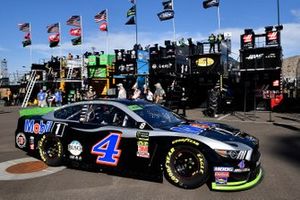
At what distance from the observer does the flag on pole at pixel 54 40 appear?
32.0 metres

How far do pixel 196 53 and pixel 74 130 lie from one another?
1705cm

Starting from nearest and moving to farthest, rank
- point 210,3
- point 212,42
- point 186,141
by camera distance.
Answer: point 186,141, point 212,42, point 210,3

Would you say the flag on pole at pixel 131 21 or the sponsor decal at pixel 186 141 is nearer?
the sponsor decal at pixel 186 141

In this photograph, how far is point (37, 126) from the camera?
7.52 metres

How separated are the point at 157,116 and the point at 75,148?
1.70 meters

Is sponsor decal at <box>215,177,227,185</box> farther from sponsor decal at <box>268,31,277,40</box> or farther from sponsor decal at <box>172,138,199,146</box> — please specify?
sponsor decal at <box>268,31,277,40</box>

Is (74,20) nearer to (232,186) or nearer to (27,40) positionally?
(27,40)

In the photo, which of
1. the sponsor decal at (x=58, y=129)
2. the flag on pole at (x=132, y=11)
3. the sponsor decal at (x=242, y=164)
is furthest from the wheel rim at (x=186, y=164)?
the flag on pole at (x=132, y=11)

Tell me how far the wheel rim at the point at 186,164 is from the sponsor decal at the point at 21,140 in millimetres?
3713

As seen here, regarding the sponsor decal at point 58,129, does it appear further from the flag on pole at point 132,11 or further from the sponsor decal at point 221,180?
the flag on pole at point 132,11

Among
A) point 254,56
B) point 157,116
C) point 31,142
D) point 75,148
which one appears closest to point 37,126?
point 31,142

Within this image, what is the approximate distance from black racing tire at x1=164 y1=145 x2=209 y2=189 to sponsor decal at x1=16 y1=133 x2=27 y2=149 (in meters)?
3.55

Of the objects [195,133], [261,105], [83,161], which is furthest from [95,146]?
[261,105]

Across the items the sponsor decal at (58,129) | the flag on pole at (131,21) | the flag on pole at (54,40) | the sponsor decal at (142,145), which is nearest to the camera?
the sponsor decal at (142,145)
